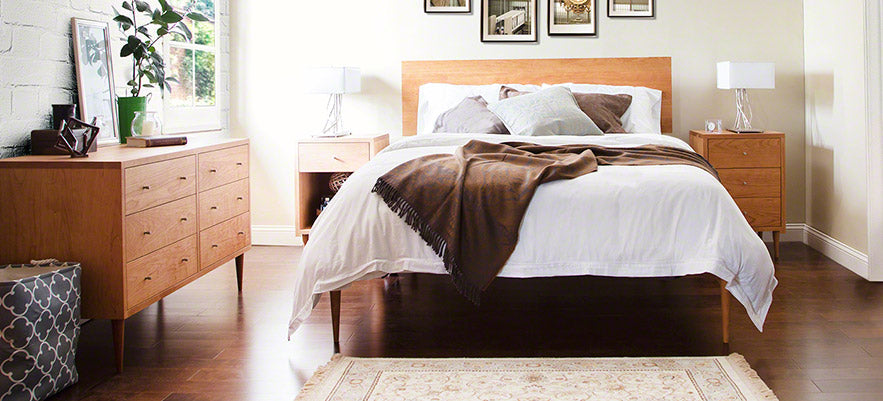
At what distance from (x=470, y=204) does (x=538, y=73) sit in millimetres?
2546

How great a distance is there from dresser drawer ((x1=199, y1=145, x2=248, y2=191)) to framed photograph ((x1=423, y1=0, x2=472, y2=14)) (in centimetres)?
184

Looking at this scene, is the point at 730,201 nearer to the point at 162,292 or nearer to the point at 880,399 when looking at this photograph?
the point at 880,399

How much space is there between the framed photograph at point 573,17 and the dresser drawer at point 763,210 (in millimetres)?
1475

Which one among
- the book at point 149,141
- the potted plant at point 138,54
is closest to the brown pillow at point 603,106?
the potted plant at point 138,54

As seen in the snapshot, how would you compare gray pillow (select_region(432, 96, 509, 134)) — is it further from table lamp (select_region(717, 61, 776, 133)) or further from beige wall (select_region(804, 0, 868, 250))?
beige wall (select_region(804, 0, 868, 250))

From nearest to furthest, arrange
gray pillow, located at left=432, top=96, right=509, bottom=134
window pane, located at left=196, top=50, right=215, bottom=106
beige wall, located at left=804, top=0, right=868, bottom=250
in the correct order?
beige wall, located at left=804, top=0, right=868, bottom=250 < gray pillow, located at left=432, top=96, right=509, bottom=134 < window pane, located at left=196, top=50, right=215, bottom=106

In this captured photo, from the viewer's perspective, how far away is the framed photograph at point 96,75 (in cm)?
359

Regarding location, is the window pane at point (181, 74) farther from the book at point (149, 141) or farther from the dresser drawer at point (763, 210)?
the dresser drawer at point (763, 210)

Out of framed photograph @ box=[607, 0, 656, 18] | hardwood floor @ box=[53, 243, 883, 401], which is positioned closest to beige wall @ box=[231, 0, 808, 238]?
framed photograph @ box=[607, 0, 656, 18]

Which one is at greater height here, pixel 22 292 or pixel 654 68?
pixel 654 68

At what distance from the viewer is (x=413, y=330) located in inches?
133

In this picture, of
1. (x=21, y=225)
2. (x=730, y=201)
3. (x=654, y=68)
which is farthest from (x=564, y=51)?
(x=21, y=225)

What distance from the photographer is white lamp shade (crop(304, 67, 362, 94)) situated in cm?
509

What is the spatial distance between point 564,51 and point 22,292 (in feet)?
12.6
